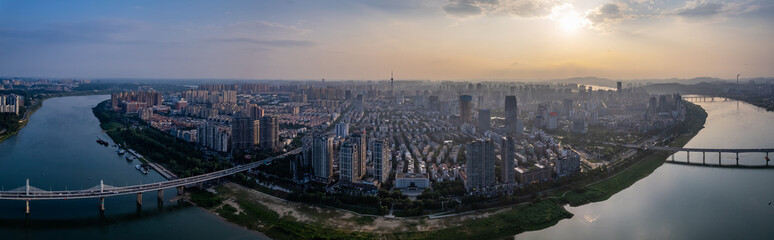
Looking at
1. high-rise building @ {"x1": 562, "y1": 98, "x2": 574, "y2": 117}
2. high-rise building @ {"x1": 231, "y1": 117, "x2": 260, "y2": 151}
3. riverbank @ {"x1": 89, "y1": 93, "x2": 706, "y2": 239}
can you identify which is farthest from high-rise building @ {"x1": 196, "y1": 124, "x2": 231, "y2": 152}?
high-rise building @ {"x1": 562, "y1": 98, "x2": 574, "y2": 117}

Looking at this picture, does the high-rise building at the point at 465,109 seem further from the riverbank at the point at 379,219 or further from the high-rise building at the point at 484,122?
the riverbank at the point at 379,219

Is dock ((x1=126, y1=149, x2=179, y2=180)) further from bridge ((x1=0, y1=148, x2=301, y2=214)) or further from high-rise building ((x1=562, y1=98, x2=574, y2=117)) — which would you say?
high-rise building ((x1=562, y1=98, x2=574, y2=117))

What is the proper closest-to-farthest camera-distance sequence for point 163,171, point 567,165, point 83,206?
point 83,206
point 567,165
point 163,171

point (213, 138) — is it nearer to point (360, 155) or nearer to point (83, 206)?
point (83, 206)

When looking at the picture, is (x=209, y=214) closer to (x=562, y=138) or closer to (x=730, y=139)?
(x=562, y=138)

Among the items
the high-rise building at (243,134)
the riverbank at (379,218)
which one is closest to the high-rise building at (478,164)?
the riverbank at (379,218)

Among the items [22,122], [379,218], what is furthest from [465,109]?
[22,122]
